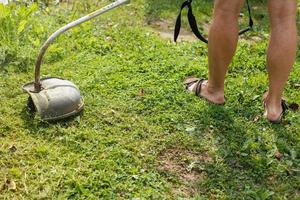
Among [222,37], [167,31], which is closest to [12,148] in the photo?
[222,37]

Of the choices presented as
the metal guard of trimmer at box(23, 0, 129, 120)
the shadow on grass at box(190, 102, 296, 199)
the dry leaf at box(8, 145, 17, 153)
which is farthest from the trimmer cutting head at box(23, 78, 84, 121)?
the shadow on grass at box(190, 102, 296, 199)

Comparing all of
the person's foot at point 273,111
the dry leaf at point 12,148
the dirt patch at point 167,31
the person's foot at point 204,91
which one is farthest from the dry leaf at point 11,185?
the dirt patch at point 167,31

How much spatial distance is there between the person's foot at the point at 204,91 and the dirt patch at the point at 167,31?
1.04m

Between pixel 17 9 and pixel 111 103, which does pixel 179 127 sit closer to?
pixel 111 103

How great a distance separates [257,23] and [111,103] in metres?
2.30

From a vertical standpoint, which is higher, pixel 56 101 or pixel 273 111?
pixel 56 101

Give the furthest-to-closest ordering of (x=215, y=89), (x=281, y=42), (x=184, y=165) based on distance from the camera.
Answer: (x=215, y=89) < (x=281, y=42) < (x=184, y=165)

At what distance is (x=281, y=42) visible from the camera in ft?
10.2

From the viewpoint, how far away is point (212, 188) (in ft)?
9.03

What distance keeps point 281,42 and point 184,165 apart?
102 centimetres

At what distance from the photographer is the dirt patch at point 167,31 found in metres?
4.72

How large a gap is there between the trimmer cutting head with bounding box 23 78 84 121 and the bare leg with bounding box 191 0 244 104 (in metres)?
0.98

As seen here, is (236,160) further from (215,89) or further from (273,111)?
(215,89)

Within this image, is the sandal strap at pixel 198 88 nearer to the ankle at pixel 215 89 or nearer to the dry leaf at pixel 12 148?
the ankle at pixel 215 89
